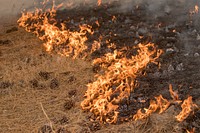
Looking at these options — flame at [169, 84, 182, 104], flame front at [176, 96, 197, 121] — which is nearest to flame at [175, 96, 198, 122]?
flame front at [176, 96, 197, 121]

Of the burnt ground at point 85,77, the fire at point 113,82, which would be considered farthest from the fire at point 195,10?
the fire at point 113,82

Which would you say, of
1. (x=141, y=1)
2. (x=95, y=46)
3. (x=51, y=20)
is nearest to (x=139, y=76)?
(x=95, y=46)

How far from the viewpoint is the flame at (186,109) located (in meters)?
9.81

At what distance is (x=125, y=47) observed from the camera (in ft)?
48.8

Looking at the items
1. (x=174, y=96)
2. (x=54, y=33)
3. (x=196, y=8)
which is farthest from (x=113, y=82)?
(x=196, y=8)

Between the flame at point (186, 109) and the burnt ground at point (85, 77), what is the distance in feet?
0.51

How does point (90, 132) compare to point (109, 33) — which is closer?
point (90, 132)

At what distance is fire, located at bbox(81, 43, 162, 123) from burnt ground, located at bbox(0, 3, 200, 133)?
27 cm

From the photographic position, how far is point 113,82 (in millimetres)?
12188

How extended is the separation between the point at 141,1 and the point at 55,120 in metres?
13.2

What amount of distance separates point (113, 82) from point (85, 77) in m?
1.25

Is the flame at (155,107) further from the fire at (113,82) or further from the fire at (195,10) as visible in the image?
the fire at (195,10)

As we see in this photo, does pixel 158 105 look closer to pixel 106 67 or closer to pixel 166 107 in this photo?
pixel 166 107

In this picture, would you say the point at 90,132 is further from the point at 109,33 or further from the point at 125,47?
the point at 109,33
